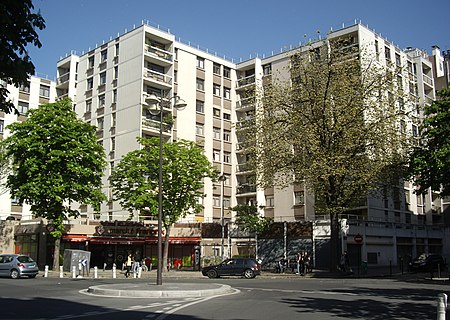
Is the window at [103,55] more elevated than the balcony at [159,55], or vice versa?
the window at [103,55]

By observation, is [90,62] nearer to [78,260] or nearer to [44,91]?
[44,91]

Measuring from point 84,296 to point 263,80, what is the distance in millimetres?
43035

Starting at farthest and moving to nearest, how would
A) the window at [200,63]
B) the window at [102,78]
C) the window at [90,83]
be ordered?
the window at [200,63], the window at [90,83], the window at [102,78]

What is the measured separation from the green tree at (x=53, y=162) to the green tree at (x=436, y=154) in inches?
909

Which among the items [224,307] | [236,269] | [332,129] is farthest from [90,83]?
[224,307]

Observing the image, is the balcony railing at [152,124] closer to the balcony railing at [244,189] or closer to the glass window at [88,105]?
the glass window at [88,105]

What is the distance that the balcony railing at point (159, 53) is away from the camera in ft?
165

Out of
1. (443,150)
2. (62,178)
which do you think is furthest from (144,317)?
(62,178)

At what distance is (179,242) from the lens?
46.3 m

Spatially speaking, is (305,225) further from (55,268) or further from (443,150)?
(55,268)

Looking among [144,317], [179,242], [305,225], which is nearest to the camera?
[144,317]

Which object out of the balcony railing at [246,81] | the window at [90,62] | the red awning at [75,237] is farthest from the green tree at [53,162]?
the balcony railing at [246,81]

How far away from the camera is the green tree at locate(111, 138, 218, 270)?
40.0 metres

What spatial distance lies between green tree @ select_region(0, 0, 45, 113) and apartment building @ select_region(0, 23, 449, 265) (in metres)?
34.5
